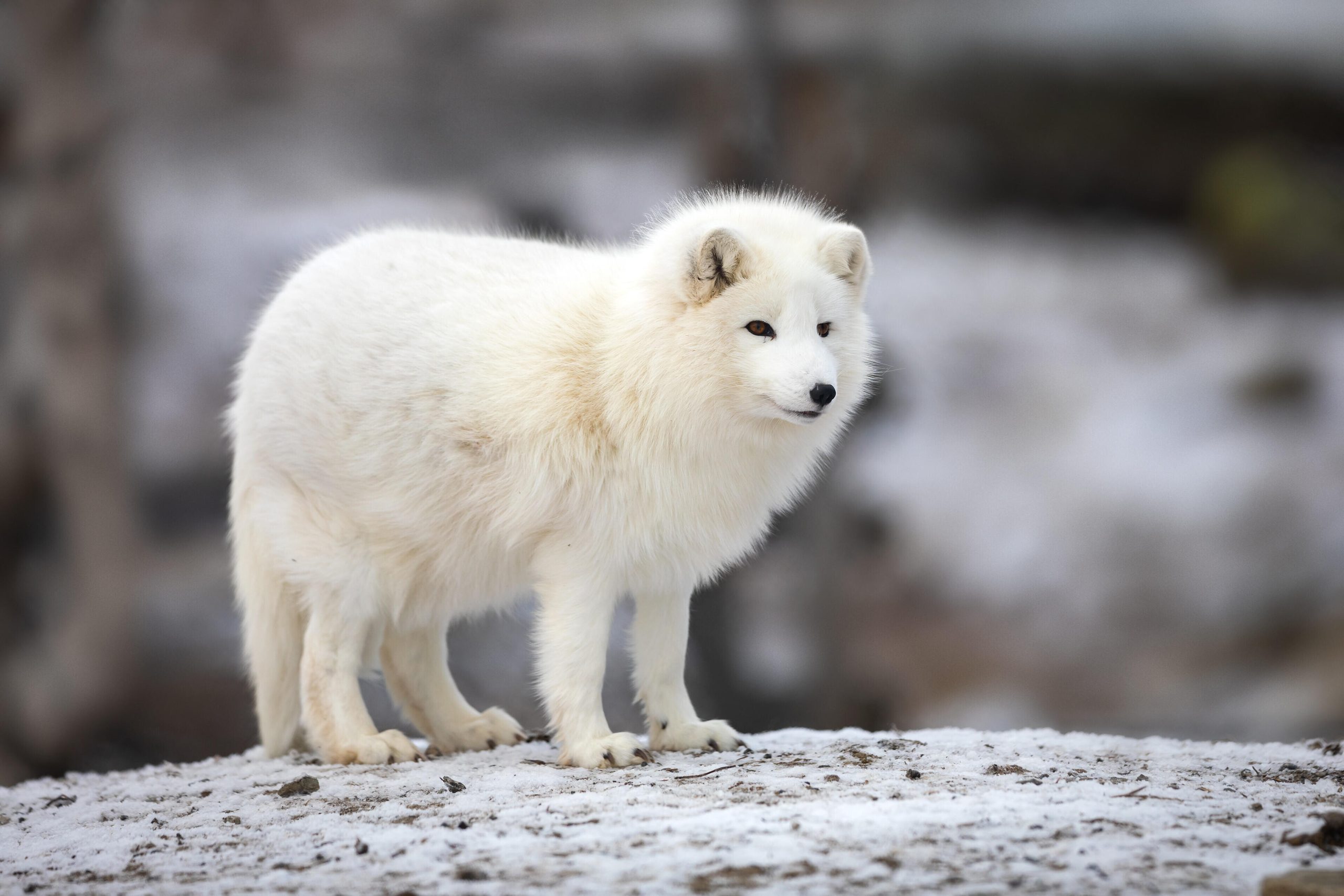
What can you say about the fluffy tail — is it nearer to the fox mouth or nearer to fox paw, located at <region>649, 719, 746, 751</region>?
fox paw, located at <region>649, 719, 746, 751</region>

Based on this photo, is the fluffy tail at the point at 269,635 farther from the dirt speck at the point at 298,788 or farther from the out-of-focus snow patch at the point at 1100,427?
the out-of-focus snow patch at the point at 1100,427

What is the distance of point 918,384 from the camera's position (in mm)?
10445

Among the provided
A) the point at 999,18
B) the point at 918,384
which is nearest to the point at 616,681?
the point at 918,384

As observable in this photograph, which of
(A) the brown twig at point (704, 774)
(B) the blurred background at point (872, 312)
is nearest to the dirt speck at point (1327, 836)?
(A) the brown twig at point (704, 774)

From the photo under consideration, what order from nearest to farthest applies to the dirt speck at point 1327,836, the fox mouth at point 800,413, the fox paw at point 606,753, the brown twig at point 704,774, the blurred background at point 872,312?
the dirt speck at point 1327,836 → the brown twig at point 704,774 → the fox mouth at point 800,413 → the fox paw at point 606,753 → the blurred background at point 872,312

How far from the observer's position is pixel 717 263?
3789 mm

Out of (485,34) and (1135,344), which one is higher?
(485,34)

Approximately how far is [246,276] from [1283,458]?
28.8ft

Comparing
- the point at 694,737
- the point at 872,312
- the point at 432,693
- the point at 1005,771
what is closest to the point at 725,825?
the point at 1005,771

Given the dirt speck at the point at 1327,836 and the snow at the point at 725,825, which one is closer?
the snow at the point at 725,825

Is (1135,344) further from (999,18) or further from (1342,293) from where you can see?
(999,18)

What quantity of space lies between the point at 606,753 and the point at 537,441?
99cm

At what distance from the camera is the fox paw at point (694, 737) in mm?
4141

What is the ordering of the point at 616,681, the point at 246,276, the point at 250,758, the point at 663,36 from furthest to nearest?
the point at 663,36 < the point at 246,276 < the point at 616,681 < the point at 250,758
